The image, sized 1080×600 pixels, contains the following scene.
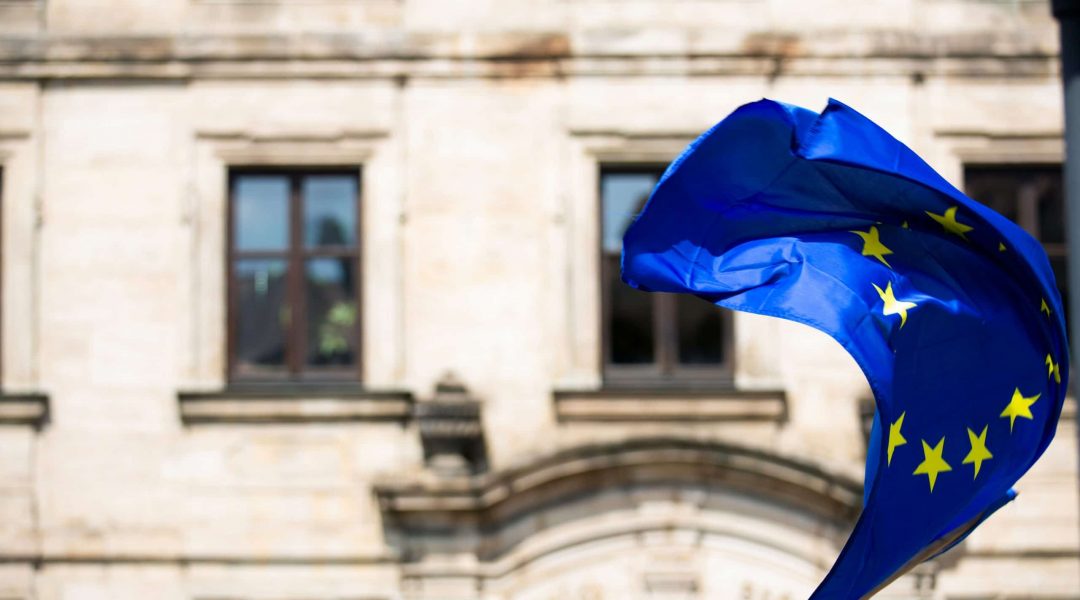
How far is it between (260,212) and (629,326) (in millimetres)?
2872

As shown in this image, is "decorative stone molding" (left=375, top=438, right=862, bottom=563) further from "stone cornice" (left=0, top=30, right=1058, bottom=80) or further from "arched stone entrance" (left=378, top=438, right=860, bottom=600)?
"stone cornice" (left=0, top=30, right=1058, bottom=80)

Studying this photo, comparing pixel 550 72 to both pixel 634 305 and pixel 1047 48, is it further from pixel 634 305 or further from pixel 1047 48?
pixel 1047 48

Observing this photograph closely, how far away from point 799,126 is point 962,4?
6.74 meters

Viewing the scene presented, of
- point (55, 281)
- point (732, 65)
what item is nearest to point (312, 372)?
point (55, 281)

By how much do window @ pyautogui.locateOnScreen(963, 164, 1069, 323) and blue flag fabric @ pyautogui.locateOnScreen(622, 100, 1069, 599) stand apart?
596cm

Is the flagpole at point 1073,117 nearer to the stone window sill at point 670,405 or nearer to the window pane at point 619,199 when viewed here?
the stone window sill at point 670,405

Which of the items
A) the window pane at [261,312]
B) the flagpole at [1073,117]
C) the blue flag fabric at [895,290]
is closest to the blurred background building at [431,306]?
the window pane at [261,312]

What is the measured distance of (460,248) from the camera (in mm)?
14047

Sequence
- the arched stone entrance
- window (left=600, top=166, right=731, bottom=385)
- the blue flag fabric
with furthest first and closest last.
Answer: window (left=600, top=166, right=731, bottom=385) < the arched stone entrance < the blue flag fabric

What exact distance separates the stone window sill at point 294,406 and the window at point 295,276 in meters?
0.33

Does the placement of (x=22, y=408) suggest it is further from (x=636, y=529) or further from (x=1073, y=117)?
(x=1073, y=117)

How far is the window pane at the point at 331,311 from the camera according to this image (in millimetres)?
14203

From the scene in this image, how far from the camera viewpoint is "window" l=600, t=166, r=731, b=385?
14.1 meters

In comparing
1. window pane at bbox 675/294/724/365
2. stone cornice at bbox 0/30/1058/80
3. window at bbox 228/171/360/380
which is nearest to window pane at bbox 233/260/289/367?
window at bbox 228/171/360/380
